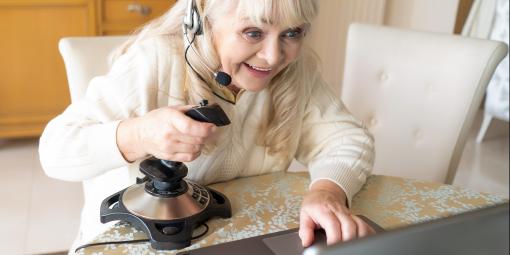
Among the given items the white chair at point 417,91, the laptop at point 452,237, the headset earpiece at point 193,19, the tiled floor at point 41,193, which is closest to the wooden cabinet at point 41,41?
the tiled floor at point 41,193

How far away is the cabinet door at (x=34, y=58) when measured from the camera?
7.51ft

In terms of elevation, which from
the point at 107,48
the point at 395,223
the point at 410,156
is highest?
the point at 107,48

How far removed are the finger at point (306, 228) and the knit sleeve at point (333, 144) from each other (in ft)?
0.57

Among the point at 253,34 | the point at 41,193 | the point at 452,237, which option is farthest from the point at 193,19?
the point at 41,193

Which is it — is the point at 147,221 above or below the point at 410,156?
above

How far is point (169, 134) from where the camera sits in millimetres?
820

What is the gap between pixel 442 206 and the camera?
102 cm

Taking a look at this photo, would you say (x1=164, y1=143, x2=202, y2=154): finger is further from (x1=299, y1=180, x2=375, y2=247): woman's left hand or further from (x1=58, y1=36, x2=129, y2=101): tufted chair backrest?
(x1=58, y1=36, x2=129, y2=101): tufted chair backrest

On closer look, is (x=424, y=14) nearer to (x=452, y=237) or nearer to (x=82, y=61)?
(x=82, y=61)

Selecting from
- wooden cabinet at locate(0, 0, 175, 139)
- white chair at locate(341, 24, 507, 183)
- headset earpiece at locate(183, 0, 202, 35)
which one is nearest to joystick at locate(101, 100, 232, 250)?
headset earpiece at locate(183, 0, 202, 35)

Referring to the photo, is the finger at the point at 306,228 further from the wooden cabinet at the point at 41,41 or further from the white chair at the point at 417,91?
the wooden cabinet at the point at 41,41

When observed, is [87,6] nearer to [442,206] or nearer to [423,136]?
[423,136]

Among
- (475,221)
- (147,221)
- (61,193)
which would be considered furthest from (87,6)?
(475,221)

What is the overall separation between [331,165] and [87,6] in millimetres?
1632
